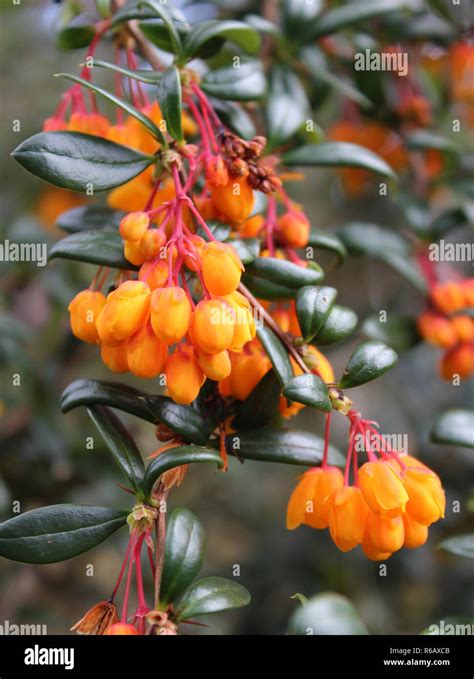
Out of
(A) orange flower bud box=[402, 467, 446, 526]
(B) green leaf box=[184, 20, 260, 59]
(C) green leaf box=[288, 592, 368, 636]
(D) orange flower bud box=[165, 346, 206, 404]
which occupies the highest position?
(B) green leaf box=[184, 20, 260, 59]

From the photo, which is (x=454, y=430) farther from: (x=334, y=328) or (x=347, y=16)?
(x=347, y=16)

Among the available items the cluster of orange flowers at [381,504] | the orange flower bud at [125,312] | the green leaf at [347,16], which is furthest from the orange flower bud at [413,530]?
the green leaf at [347,16]

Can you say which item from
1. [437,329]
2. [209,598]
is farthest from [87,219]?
[437,329]

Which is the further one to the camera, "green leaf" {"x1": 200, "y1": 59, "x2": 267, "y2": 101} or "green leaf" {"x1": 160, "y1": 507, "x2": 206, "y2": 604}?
"green leaf" {"x1": 200, "y1": 59, "x2": 267, "y2": 101}

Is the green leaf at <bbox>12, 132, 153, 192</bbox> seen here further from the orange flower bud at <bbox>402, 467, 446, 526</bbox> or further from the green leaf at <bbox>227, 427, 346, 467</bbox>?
the orange flower bud at <bbox>402, 467, 446, 526</bbox>

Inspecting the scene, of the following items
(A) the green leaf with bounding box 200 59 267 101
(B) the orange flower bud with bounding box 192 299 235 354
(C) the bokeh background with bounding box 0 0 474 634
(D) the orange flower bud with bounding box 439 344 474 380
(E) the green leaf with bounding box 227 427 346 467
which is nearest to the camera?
(B) the orange flower bud with bounding box 192 299 235 354

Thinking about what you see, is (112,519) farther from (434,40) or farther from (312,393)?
(434,40)

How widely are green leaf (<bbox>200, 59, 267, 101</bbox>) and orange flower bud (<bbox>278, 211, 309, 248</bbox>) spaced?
0.72 feet

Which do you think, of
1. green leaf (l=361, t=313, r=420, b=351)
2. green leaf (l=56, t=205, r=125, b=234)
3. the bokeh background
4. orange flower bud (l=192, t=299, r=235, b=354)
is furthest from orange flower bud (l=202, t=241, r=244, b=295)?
the bokeh background

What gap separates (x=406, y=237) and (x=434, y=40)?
0.54 meters

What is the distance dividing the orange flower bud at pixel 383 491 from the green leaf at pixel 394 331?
67cm

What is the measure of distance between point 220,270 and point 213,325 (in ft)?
0.23

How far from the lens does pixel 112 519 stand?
3.34 feet

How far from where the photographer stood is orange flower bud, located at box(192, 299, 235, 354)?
0.90m
